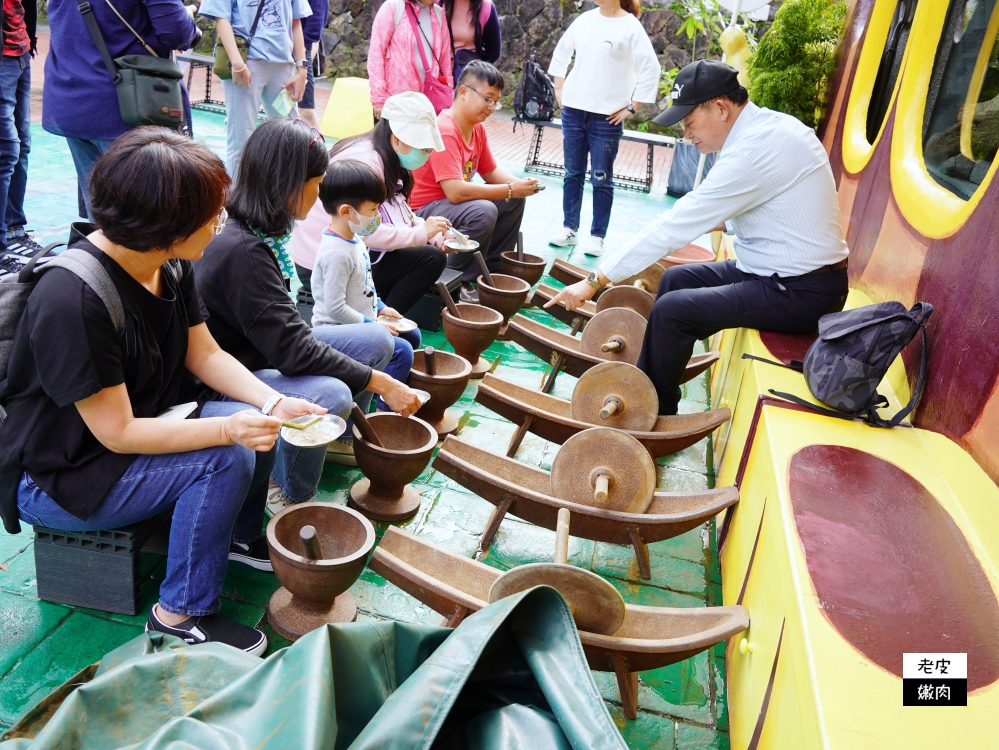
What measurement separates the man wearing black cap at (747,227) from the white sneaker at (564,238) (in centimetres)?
297

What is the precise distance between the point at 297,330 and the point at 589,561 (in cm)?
139

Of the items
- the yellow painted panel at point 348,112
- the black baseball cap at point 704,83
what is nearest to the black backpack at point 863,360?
the black baseball cap at point 704,83

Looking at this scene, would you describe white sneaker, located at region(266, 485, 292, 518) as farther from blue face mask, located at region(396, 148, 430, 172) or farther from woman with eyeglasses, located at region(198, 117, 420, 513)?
blue face mask, located at region(396, 148, 430, 172)

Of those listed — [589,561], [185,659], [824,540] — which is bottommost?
[589,561]

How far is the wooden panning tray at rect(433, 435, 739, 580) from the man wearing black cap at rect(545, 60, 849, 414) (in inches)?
40.7

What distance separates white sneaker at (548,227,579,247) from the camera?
6715 mm

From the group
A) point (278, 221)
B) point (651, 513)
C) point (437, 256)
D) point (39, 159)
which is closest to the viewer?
point (278, 221)

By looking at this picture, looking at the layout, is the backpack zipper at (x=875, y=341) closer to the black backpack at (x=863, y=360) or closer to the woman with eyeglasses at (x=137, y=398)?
the black backpack at (x=863, y=360)

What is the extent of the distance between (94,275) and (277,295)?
777 millimetres

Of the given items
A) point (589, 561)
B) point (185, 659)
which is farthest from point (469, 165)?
point (185, 659)

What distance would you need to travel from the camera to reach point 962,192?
10.2ft

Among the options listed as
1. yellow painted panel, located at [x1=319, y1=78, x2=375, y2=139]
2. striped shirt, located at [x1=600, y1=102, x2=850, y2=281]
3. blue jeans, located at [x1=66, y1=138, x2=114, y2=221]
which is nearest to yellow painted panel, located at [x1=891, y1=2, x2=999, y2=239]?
striped shirt, located at [x1=600, y1=102, x2=850, y2=281]

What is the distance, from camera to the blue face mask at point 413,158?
407 cm

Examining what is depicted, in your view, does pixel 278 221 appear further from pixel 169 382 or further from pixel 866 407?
pixel 866 407
